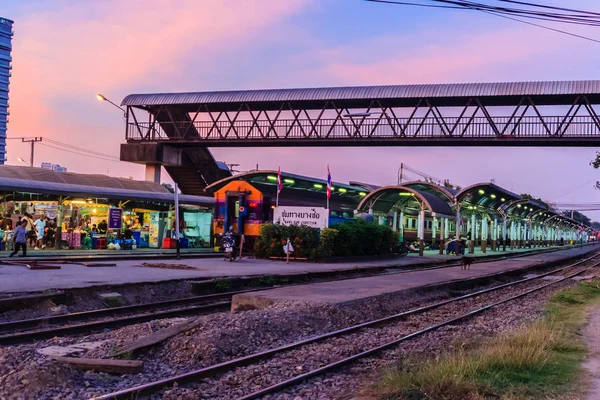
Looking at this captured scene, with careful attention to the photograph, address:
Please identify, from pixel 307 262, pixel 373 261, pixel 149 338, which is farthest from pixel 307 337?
pixel 373 261

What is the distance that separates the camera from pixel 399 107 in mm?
44781

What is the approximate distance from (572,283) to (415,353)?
61.5ft

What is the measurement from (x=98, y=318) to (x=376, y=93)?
1294 inches

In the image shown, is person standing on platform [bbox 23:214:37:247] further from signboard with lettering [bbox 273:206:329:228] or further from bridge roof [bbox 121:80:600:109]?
bridge roof [bbox 121:80:600:109]

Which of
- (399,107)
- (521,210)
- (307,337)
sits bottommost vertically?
(307,337)

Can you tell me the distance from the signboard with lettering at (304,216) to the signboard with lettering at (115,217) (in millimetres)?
7588

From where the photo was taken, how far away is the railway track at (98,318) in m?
10.8

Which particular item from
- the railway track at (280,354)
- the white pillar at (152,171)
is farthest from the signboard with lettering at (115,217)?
the railway track at (280,354)

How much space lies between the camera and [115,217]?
31078mm

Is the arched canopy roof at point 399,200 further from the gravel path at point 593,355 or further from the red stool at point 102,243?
the gravel path at point 593,355

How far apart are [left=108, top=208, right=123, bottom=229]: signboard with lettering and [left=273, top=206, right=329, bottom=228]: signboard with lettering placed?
24.9 ft

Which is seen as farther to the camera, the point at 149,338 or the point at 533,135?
the point at 533,135

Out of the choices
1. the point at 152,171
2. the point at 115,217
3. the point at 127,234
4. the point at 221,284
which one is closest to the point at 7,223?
the point at 115,217

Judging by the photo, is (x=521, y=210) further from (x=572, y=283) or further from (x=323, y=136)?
(x=572, y=283)
